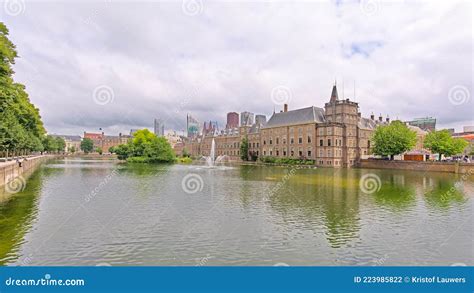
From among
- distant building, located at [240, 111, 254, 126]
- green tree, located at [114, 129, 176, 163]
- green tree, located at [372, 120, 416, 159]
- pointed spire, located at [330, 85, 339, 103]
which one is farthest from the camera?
distant building, located at [240, 111, 254, 126]

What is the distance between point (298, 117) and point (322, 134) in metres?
10.6

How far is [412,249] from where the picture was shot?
12367 millimetres

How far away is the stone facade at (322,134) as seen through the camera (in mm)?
76688

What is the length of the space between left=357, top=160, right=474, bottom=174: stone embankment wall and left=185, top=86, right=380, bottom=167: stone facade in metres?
7.12

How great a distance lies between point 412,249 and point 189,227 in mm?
10098

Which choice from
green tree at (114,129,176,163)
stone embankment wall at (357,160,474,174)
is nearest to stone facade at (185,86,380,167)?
stone embankment wall at (357,160,474,174)

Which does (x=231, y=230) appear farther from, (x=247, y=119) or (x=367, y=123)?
(x=247, y=119)

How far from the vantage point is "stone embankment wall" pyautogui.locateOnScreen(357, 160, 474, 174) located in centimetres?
5488

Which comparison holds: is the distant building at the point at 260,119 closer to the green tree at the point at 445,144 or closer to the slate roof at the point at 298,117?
the slate roof at the point at 298,117

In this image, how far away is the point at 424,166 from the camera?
60.8 m

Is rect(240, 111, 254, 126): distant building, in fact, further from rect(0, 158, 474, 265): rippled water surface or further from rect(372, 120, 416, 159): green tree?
rect(0, 158, 474, 265): rippled water surface

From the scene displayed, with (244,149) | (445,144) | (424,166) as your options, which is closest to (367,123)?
(445,144)
